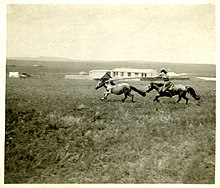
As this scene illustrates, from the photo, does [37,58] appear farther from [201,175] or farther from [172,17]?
[201,175]

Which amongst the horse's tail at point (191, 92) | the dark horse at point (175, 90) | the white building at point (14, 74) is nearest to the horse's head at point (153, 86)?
the dark horse at point (175, 90)

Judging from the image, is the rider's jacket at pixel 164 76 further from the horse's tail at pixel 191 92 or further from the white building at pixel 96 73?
the white building at pixel 96 73

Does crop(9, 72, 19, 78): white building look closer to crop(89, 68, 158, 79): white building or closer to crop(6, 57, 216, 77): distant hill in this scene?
crop(6, 57, 216, 77): distant hill

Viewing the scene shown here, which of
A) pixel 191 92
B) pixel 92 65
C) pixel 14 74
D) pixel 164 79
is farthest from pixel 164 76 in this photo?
pixel 14 74

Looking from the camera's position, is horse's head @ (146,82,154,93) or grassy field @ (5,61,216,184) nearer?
grassy field @ (5,61,216,184)

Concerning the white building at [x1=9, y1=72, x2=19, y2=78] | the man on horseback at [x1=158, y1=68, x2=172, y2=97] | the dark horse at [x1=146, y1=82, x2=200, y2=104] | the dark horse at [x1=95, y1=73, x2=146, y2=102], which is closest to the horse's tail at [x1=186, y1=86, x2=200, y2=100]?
the dark horse at [x1=146, y1=82, x2=200, y2=104]

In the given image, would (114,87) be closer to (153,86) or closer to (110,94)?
(110,94)
